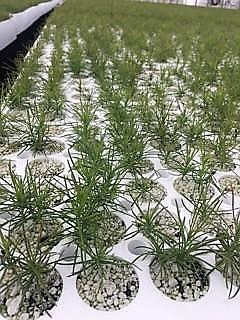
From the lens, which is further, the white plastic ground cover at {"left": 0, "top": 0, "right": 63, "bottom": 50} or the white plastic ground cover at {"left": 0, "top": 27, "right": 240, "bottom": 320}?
the white plastic ground cover at {"left": 0, "top": 0, "right": 63, "bottom": 50}

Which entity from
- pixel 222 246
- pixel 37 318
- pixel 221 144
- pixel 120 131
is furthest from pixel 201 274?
pixel 120 131

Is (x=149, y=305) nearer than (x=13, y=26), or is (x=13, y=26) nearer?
(x=149, y=305)

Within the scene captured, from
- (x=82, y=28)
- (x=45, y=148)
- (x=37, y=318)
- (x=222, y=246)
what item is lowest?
(x=37, y=318)

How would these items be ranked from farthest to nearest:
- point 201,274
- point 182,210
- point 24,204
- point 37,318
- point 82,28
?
point 82,28 → point 182,210 → point 24,204 → point 201,274 → point 37,318

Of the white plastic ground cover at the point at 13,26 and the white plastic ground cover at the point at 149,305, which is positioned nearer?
the white plastic ground cover at the point at 149,305

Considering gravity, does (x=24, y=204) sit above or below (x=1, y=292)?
above

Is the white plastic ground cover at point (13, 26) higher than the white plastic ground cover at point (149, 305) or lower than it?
higher

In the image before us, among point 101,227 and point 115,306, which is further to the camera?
point 101,227

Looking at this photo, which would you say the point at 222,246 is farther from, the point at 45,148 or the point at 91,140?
the point at 45,148

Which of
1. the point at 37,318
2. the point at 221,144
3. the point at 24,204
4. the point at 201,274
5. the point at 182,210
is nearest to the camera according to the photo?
the point at 37,318

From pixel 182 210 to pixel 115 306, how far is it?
445 mm

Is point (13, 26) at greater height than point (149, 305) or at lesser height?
greater

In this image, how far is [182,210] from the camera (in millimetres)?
1041

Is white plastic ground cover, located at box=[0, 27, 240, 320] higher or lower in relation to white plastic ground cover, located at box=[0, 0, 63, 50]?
lower
